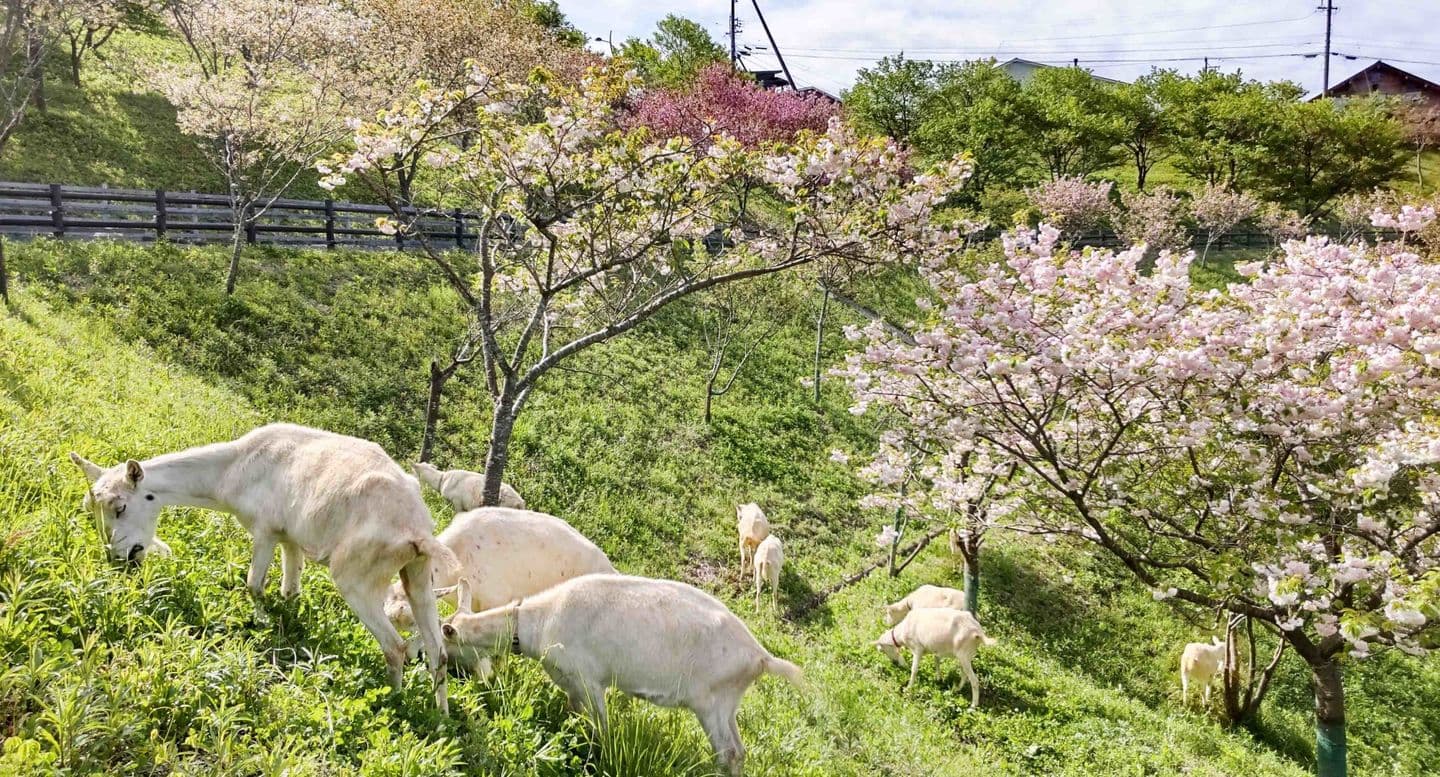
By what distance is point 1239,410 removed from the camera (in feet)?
25.6

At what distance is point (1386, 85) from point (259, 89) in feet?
288

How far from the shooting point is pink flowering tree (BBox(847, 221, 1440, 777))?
6.88m

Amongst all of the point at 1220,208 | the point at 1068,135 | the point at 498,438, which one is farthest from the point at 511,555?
the point at 1068,135

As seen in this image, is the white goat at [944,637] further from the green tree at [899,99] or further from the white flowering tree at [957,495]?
the green tree at [899,99]

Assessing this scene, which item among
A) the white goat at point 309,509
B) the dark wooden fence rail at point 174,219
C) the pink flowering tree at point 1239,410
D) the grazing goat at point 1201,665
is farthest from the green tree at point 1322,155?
the white goat at point 309,509

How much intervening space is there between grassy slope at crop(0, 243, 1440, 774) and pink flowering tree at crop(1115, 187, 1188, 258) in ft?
92.7

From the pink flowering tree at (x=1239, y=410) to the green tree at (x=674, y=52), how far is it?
4366 centimetres

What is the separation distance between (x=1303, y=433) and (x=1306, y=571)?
174cm

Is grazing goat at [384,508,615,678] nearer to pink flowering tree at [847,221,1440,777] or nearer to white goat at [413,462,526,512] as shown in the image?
white goat at [413,462,526,512]

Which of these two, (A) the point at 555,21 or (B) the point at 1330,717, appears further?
(A) the point at 555,21

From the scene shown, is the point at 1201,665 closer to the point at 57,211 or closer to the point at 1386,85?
the point at 57,211

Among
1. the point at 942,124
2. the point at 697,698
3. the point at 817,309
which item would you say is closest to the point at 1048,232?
the point at 697,698

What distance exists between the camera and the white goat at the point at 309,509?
15.6 ft

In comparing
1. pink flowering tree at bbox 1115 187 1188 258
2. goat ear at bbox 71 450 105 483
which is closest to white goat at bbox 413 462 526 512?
goat ear at bbox 71 450 105 483
